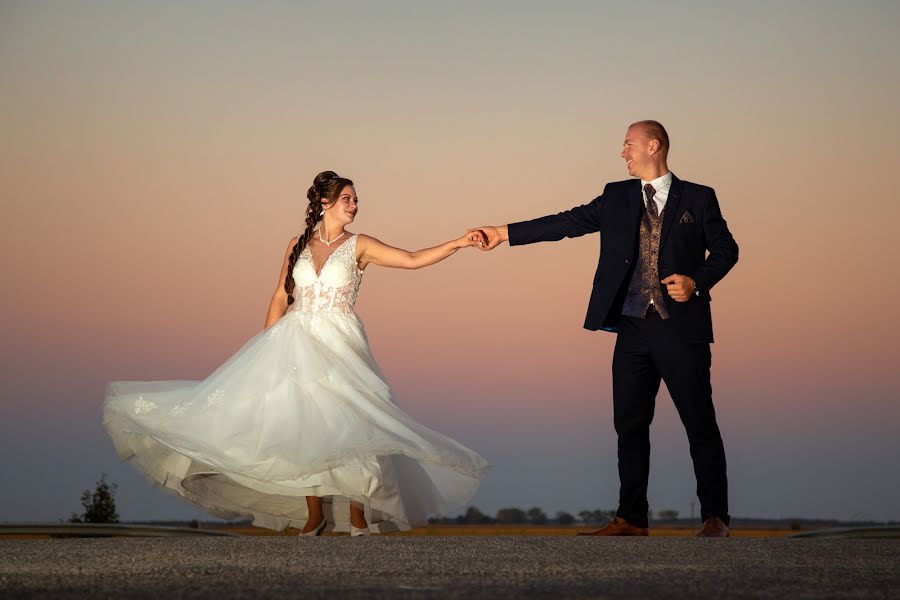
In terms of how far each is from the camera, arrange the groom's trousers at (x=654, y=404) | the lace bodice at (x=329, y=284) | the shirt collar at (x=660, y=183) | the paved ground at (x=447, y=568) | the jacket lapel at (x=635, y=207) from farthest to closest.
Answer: the lace bodice at (x=329, y=284)
the shirt collar at (x=660, y=183)
the jacket lapel at (x=635, y=207)
the groom's trousers at (x=654, y=404)
the paved ground at (x=447, y=568)

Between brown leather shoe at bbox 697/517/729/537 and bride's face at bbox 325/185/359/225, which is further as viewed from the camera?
bride's face at bbox 325/185/359/225

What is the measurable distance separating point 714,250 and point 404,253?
233 cm

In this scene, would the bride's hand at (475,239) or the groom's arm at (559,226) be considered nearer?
the groom's arm at (559,226)

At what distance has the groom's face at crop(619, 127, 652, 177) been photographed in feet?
27.0

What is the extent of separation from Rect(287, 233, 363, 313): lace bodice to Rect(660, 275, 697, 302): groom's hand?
2409 mm

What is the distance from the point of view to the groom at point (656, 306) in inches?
308

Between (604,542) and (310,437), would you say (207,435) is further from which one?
(604,542)

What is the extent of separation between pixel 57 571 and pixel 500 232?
15.5 ft

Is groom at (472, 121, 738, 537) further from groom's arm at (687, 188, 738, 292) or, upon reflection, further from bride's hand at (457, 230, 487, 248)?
bride's hand at (457, 230, 487, 248)

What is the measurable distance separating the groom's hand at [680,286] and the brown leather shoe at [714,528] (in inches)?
58.2

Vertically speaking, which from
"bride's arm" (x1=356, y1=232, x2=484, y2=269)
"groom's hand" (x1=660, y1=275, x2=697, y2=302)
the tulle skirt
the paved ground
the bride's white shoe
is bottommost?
the paved ground

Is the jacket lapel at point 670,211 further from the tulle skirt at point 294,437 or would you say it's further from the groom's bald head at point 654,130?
the tulle skirt at point 294,437

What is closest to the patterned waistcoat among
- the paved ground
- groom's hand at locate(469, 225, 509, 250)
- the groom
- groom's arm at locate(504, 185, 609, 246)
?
the groom

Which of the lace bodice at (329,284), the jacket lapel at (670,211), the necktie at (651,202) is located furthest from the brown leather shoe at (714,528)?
the lace bodice at (329,284)
